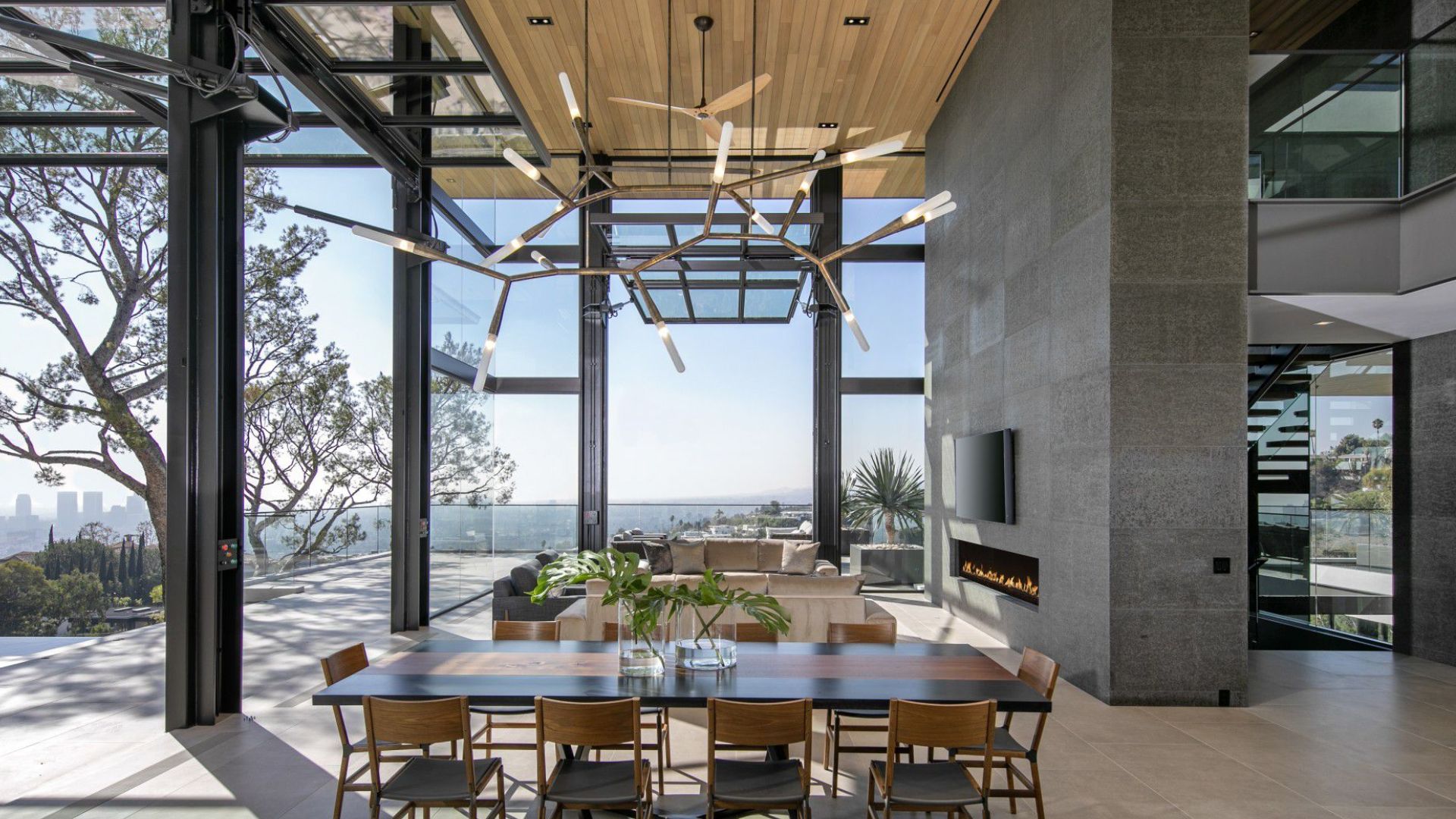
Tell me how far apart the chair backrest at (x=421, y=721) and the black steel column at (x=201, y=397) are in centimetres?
243

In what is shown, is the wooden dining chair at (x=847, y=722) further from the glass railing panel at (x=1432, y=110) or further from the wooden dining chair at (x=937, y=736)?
the glass railing panel at (x=1432, y=110)

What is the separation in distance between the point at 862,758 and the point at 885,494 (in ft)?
19.0

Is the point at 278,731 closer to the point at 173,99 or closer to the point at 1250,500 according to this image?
the point at 173,99

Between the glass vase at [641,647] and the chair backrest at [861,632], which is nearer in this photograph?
the glass vase at [641,647]

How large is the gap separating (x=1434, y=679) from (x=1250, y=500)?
2.16m

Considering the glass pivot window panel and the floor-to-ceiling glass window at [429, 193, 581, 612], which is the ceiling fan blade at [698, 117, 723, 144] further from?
the floor-to-ceiling glass window at [429, 193, 581, 612]

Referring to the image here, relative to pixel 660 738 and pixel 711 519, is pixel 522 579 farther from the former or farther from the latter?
pixel 711 519

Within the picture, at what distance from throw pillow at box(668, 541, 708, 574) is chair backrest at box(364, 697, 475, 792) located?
5.51m

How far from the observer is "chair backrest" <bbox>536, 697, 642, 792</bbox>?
2580mm

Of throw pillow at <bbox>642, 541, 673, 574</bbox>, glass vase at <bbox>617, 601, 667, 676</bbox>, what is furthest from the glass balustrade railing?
throw pillow at <bbox>642, 541, 673, 574</bbox>

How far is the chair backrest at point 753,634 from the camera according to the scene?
12.9 ft

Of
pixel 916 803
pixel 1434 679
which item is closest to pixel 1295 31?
pixel 1434 679

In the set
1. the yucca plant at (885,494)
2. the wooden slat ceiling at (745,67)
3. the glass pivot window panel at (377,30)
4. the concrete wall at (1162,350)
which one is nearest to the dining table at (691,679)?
the concrete wall at (1162,350)

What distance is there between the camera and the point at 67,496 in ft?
17.3
